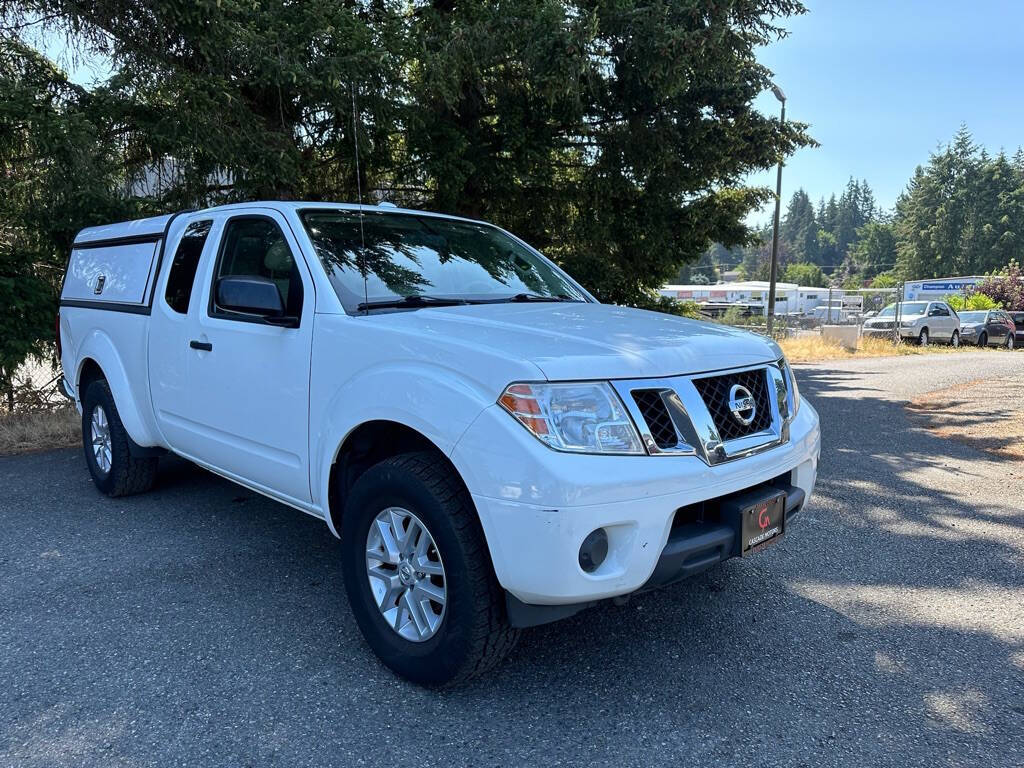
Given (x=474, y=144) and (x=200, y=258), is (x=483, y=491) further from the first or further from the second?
(x=474, y=144)

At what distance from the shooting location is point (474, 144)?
9.63m

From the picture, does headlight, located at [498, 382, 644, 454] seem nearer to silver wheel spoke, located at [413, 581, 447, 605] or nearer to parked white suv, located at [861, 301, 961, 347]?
silver wheel spoke, located at [413, 581, 447, 605]

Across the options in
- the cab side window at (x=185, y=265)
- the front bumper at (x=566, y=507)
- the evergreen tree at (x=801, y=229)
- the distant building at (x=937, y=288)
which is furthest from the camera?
the evergreen tree at (x=801, y=229)

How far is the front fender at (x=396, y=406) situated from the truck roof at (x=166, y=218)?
113 centimetres

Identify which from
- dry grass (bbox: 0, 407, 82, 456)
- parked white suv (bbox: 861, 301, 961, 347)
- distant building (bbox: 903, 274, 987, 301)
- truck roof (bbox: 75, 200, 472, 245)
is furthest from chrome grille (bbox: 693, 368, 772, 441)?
distant building (bbox: 903, 274, 987, 301)

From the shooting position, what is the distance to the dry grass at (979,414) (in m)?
7.64

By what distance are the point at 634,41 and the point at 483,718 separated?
718 centimetres

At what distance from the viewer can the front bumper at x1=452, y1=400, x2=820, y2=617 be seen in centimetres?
239

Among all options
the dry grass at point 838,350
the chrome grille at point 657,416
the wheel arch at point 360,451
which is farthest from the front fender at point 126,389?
the dry grass at point 838,350

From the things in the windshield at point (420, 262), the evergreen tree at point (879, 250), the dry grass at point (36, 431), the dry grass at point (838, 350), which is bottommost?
the dry grass at point (36, 431)

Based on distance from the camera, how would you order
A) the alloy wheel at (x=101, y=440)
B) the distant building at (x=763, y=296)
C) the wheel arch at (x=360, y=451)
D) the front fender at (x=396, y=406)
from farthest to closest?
the distant building at (x=763, y=296) → the alloy wheel at (x=101, y=440) → the wheel arch at (x=360, y=451) → the front fender at (x=396, y=406)

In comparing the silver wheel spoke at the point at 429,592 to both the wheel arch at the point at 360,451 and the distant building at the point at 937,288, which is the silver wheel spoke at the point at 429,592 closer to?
the wheel arch at the point at 360,451

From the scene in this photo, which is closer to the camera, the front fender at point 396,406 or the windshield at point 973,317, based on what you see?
the front fender at point 396,406

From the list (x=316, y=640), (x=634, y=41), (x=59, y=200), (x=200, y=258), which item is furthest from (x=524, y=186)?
(x=316, y=640)
